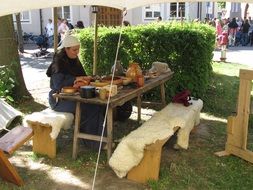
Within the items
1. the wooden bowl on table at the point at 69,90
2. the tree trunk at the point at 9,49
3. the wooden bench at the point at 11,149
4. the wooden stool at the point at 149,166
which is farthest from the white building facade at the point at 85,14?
the wooden stool at the point at 149,166

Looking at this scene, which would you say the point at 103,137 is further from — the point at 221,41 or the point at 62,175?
the point at 221,41

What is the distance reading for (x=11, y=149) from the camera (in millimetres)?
3963

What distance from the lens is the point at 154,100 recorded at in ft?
24.9

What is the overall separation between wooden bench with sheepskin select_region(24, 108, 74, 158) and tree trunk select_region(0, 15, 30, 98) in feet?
8.67

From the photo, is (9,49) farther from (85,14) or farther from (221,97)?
(85,14)

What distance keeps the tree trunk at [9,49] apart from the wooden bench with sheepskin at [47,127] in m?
2.64

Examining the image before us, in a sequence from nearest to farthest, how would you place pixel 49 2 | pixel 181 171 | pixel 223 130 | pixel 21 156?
pixel 49 2
pixel 181 171
pixel 21 156
pixel 223 130

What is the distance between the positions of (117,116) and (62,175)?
2.01 metres

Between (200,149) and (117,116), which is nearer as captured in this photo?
(200,149)

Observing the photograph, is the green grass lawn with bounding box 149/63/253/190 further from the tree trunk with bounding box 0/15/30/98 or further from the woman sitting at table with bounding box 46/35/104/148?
the tree trunk with bounding box 0/15/30/98

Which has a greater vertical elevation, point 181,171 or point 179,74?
point 179,74

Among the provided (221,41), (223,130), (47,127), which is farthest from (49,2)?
(221,41)

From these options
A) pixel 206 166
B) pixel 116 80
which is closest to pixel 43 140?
pixel 116 80

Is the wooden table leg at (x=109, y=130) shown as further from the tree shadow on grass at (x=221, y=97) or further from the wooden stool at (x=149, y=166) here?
the tree shadow on grass at (x=221, y=97)
